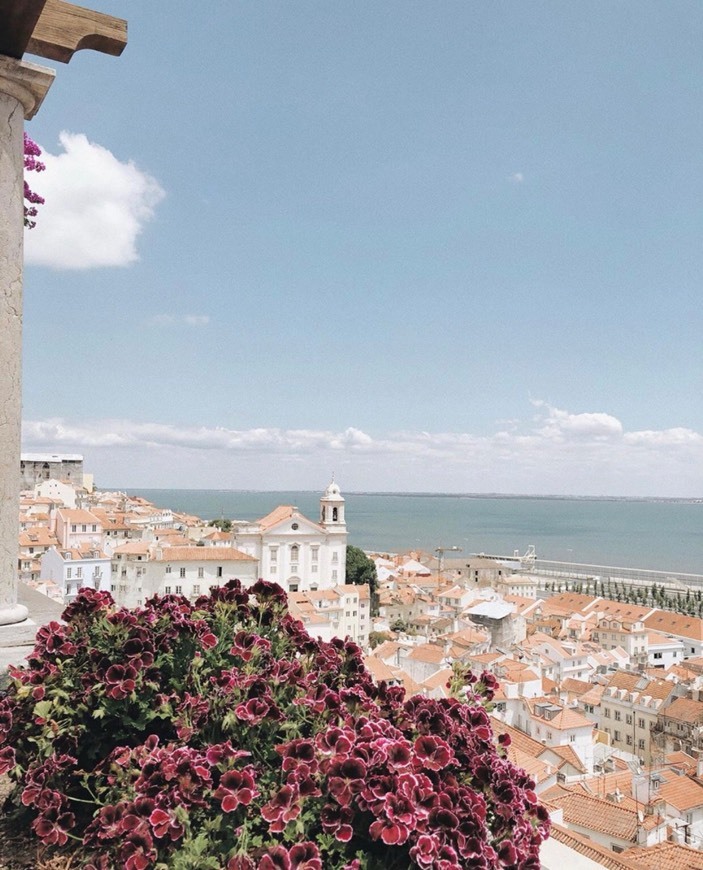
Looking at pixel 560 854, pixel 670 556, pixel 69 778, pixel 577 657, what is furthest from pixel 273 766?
pixel 670 556

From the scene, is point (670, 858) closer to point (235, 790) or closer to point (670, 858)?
point (670, 858)

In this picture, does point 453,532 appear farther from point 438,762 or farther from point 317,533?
point 438,762

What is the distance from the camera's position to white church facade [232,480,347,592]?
37375 mm

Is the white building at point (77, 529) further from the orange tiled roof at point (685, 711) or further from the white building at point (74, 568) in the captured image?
the orange tiled roof at point (685, 711)

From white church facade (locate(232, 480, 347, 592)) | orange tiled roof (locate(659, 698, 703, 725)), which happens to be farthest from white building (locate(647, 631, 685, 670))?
white church facade (locate(232, 480, 347, 592))

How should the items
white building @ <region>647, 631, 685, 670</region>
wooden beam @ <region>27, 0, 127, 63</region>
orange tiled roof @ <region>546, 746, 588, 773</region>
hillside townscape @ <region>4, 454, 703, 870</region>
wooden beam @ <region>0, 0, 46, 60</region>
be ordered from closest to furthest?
wooden beam @ <region>0, 0, 46, 60</region>, wooden beam @ <region>27, 0, 127, 63</region>, hillside townscape @ <region>4, 454, 703, 870</region>, orange tiled roof @ <region>546, 746, 588, 773</region>, white building @ <region>647, 631, 685, 670</region>

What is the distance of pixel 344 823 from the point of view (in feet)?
3.70

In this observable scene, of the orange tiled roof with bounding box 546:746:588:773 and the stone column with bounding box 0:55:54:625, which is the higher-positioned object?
the stone column with bounding box 0:55:54:625

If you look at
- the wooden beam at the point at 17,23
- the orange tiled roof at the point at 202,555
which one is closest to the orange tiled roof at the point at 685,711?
the orange tiled roof at the point at 202,555

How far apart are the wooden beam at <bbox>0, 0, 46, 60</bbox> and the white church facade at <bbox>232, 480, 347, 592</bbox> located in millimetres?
34700

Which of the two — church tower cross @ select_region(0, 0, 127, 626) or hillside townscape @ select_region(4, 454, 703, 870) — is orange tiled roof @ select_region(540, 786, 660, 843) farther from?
church tower cross @ select_region(0, 0, 127, 626)

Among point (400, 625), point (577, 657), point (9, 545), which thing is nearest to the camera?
point (9, 545)

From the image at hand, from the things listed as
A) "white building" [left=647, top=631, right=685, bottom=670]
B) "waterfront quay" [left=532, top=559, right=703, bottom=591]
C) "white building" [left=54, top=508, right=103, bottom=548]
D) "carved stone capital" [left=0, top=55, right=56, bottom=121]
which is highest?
"carved stone capital" [left=0, top=55, right=56, bottom=121]

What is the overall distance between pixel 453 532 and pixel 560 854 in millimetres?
135265
